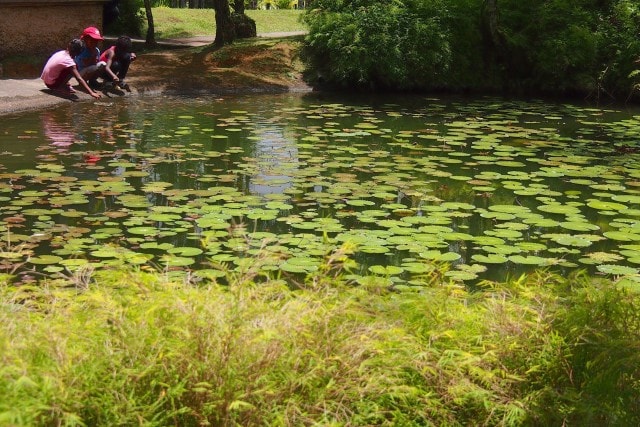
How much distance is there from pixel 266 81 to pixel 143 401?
1328cm

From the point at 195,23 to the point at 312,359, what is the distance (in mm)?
19906

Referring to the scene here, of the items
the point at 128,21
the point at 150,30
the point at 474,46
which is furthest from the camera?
the point at 128,21

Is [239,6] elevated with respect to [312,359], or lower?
elevated

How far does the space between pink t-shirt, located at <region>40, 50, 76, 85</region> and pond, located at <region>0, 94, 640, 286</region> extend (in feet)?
2.30

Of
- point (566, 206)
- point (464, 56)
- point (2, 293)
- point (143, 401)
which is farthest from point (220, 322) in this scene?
point (464, 56)

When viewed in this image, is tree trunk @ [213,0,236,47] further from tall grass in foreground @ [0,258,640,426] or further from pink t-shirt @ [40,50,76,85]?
tall grass in foreground @ [0,258,640,426]

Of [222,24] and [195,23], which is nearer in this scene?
[222,24]

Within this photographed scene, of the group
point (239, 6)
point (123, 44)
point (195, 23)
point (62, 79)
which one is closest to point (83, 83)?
point (62, 79)

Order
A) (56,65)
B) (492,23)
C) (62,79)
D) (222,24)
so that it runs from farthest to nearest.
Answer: (222,24), (492,23), (62,79), (56,65)

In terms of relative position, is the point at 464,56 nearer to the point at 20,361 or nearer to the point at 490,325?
the point at 490,325

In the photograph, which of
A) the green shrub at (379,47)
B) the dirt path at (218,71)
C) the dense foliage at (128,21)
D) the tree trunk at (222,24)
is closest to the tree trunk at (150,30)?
the dirt path at (218,71)

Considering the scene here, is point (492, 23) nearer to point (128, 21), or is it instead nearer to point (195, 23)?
point (128, 21)

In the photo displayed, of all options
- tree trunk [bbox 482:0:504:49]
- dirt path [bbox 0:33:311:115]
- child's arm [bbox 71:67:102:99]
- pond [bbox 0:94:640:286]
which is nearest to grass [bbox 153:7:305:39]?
A: dirt path [bbox 0:33:311:115]

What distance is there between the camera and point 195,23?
22469mm
